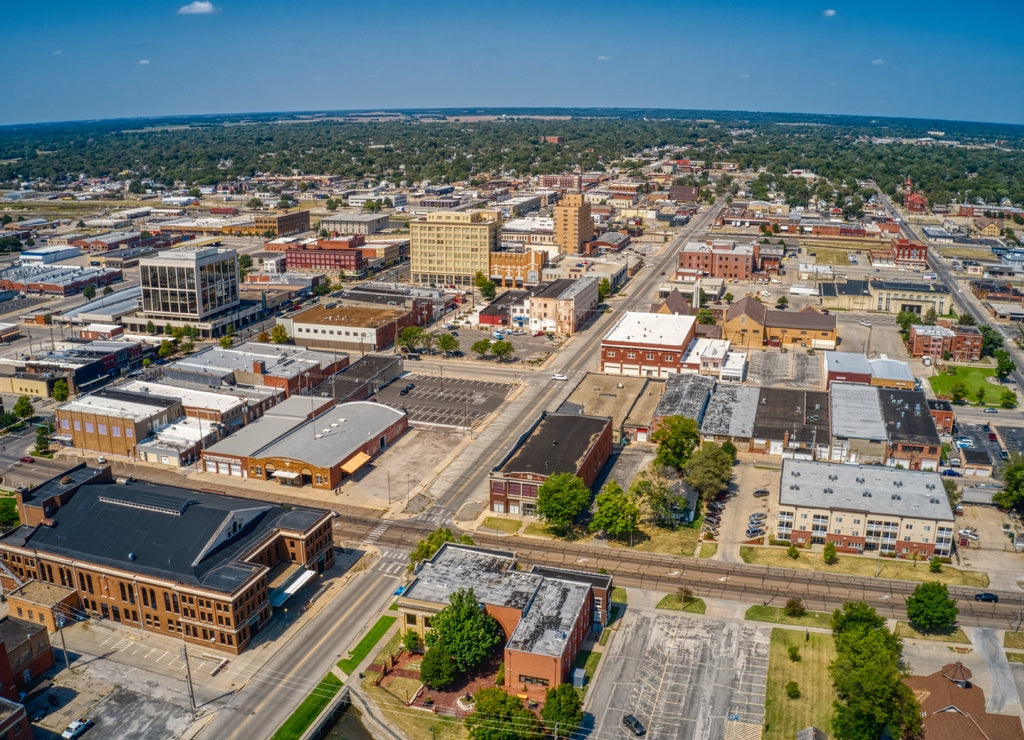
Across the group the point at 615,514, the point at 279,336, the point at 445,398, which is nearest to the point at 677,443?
the point at 615,514

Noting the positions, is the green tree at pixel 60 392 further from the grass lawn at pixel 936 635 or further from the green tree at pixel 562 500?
the grass lawn at pixel 936 635

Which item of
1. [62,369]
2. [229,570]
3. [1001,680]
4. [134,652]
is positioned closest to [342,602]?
[229,570]

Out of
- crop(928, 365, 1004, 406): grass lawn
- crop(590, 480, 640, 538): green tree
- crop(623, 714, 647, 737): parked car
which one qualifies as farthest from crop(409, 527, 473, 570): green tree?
crop(928, 365, 1004, 406): grass lawn

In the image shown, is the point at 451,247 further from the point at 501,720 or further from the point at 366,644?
the point at 501,720

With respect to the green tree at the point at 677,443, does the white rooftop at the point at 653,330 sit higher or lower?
higher

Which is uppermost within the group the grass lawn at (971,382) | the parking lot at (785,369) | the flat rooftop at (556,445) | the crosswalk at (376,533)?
the flat rooftop at (556,445)

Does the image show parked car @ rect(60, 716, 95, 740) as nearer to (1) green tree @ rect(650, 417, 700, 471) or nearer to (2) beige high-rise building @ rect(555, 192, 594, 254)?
(1) green tree @ rect(650, 417, 700, 471)

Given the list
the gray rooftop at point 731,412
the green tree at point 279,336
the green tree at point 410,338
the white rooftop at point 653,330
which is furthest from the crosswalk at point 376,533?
the green tree at point 279,336
